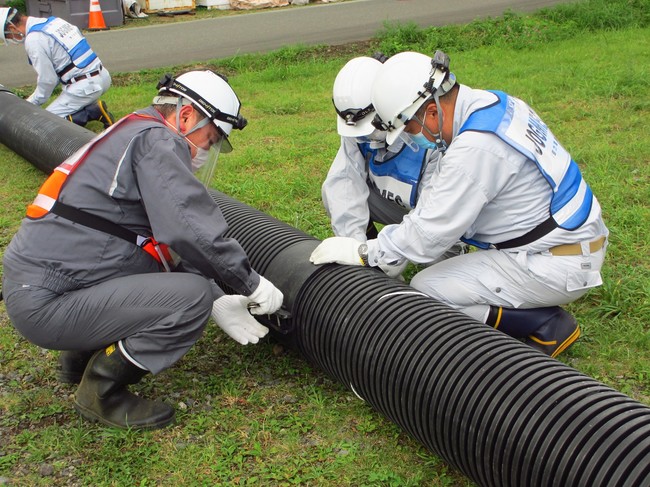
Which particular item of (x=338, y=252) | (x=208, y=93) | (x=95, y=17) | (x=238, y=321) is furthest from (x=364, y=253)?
(x=95, y=17)

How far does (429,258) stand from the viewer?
10.5 ft

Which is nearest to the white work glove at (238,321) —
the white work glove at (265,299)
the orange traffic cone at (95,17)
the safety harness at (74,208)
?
the white work glove at (265,299)

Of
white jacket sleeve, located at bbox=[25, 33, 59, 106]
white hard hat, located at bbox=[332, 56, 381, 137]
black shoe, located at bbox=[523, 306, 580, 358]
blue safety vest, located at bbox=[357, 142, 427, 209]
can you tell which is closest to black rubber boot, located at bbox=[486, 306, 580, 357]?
black shoe, located at bbox=[523, 306, 580, 358]

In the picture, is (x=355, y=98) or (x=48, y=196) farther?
(x=355, y=98)

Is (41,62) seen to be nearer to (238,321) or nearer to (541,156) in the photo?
(238,321)

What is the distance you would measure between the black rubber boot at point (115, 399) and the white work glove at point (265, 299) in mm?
538

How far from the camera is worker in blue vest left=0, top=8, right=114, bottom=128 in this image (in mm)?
7301

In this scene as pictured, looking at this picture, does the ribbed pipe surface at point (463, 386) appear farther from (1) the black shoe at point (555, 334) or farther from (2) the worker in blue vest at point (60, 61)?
(2) the worker in blue vest at point (60, 61)

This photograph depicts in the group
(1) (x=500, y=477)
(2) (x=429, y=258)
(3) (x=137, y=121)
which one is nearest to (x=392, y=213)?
(2) (x=429, y=258)

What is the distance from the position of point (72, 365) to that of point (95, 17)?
11.4m

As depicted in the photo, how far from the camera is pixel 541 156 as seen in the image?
310 cm

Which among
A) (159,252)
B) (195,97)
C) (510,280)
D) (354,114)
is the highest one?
(195,97)

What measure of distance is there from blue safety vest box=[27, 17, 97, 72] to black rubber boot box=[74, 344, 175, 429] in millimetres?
5128

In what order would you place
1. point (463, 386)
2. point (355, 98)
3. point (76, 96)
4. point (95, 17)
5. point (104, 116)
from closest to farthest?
1. point (463, 386)
2. point (355, 98)
3. point (76, 96)
4. point (104, 116)
5. point (95, 17)
